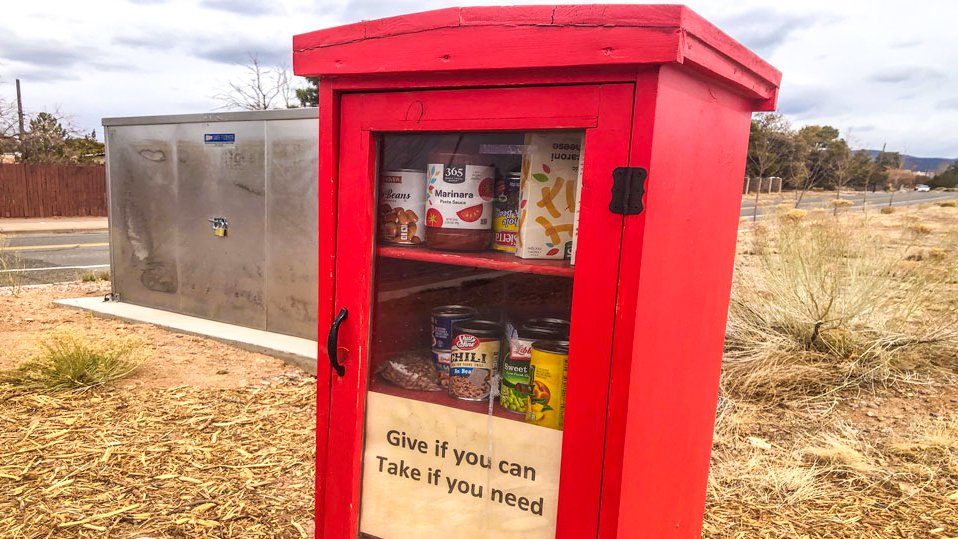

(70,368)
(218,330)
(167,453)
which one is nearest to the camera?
(167,453)

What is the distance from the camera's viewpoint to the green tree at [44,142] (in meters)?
24.3

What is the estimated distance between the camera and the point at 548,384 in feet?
5.47

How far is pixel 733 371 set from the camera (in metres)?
4.77

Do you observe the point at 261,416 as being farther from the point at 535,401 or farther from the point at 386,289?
the point at 535,401

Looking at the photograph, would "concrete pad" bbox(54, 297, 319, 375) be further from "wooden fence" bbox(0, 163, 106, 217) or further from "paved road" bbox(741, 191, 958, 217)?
"wooden fence" bbox(0, 163, 106, 217)

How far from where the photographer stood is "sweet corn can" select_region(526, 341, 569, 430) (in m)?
1.66

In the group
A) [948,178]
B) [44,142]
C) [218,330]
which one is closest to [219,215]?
[218,330]

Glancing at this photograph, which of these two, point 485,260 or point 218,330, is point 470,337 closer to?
point 485,260

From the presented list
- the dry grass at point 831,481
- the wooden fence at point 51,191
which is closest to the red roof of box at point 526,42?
the dry grass at point 831,481

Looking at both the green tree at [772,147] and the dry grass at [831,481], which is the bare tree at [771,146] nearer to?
the green tree at [772,147]

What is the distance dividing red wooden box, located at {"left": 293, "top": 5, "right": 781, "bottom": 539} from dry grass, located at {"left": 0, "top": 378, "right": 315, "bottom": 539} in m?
1.27

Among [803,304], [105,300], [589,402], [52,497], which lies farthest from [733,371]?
[105,300]

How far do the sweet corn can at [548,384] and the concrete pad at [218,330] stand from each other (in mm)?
3397

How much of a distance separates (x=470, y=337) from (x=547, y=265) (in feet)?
1.24
